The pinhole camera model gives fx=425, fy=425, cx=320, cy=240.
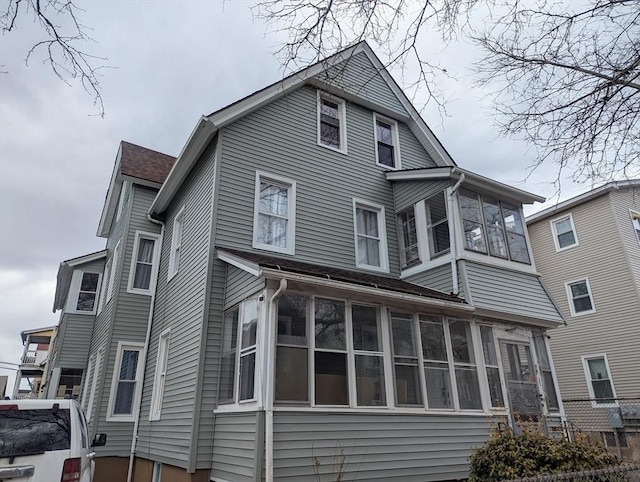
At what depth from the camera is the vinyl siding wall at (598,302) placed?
15156 millimetres

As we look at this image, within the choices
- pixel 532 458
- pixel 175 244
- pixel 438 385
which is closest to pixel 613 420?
pixel 438 385

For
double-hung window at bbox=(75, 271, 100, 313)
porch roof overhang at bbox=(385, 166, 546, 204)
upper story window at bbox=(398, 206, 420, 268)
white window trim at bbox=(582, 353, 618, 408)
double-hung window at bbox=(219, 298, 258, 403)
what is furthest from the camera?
white window trim at bbox=(582, 353, 618, 408)

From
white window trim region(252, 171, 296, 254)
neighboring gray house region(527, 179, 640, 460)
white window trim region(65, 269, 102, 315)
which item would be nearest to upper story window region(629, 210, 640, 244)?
neighboring gray house region(527, 179, 640, 460)

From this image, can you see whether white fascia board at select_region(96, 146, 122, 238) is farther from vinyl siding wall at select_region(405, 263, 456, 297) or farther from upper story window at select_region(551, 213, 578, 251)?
upper story window at select_region(551, 213, 578, 251)

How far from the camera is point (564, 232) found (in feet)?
59.3

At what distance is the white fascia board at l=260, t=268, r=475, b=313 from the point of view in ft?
21.7

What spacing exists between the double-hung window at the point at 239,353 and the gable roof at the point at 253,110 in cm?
406

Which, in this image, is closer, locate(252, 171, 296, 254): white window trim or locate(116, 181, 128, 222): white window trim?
locate(252, 171, 296, 254): white window trim

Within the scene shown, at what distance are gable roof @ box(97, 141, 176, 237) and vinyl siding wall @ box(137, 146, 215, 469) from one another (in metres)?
1.65

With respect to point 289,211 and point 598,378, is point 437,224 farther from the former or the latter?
point 598,378

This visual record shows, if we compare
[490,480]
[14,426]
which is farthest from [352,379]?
[14,426]

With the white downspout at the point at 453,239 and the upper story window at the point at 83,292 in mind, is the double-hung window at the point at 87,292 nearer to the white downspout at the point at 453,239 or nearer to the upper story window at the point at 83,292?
the upper story window at the point at 83,292

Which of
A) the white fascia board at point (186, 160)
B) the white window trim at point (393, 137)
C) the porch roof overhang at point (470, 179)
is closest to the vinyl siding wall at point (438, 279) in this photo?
the porch roof overhang at point (470, 179)

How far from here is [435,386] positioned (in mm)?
8172
